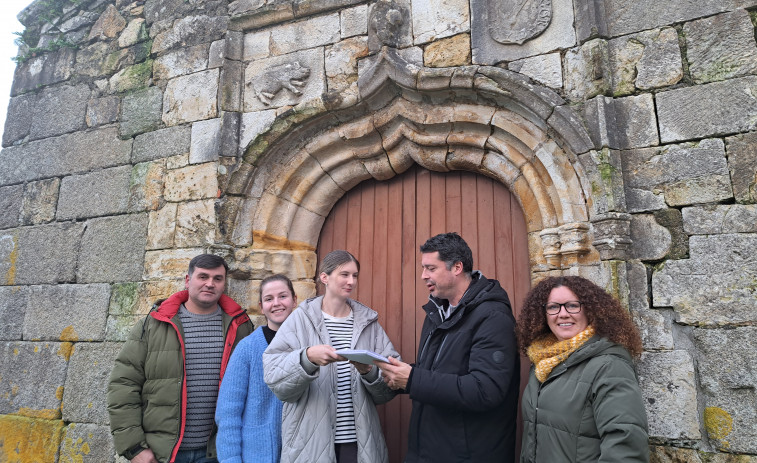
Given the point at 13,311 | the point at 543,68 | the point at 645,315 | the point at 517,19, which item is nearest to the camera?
the point at 645,315

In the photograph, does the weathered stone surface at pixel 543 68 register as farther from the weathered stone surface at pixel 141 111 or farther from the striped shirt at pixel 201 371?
the weathered stone surface at pixel 141 111

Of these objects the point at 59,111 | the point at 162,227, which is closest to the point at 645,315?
the point at 162,227

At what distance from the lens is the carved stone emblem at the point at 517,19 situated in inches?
111

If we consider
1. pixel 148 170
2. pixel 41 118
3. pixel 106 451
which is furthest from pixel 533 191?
pixel 41 118

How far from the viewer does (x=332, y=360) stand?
1.93 meters

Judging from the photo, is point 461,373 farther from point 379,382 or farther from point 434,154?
point 434,154

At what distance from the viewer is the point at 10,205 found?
421 cm

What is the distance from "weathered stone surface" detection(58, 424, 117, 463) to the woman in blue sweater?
1.63 metres

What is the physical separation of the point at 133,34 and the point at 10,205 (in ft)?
5.74

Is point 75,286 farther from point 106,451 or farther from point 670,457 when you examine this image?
point 670,457

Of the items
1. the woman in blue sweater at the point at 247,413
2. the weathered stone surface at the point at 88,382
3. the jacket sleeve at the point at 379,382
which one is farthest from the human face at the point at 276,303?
the weathered stone surface at the point at 88,382

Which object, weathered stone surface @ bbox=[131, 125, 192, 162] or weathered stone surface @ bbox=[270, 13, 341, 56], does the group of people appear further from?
weathered stone surface @ bbox=[270, 13, 341, 56]

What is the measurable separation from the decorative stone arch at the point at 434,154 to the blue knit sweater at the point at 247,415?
1150 millimetres

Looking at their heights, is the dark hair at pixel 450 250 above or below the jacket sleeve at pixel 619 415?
above
